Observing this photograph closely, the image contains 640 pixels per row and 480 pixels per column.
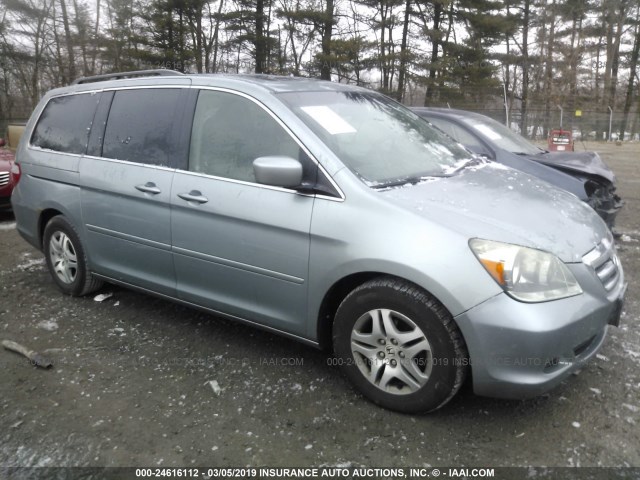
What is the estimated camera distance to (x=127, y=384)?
3.10m

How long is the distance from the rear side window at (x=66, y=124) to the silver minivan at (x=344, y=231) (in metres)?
0.03

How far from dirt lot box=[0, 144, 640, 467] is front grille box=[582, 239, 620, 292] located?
641 millimetres

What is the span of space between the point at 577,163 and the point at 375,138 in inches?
144

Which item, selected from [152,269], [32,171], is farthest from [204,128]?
[32,171]

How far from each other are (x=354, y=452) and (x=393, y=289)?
763 mm

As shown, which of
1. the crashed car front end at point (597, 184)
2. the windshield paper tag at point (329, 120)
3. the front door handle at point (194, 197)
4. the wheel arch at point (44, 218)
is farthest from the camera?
the crashed car front end at point (597, 184)

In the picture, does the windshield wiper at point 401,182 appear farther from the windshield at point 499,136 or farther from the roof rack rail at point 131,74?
the windshield at point 499,136

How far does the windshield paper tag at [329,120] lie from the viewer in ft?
10.1

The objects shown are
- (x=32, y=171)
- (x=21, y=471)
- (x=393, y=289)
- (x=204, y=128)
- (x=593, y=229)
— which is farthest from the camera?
(x=32, y=171)

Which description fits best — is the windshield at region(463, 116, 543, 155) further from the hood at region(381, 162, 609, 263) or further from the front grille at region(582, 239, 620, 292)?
the front grille at region(582, 239, 620, 292)

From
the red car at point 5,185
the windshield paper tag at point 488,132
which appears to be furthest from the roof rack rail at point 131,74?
the windshield paper tag at point 488,132

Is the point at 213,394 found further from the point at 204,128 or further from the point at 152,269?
the point at 204,128

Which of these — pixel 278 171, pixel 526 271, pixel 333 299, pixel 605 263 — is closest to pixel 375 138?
pixel 278 171

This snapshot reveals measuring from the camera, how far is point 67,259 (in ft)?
14.2
